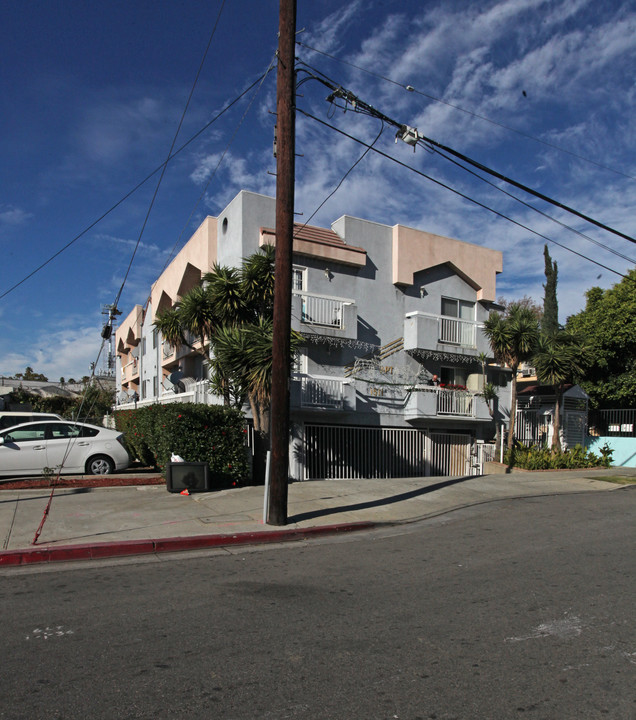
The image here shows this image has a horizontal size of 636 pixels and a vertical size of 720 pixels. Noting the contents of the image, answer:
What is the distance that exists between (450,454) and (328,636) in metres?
15.7

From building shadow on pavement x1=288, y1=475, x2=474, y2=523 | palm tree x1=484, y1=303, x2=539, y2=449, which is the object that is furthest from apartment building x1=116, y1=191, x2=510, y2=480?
building shadow on pavement x1=288, y1=475, x2=474, y2=523

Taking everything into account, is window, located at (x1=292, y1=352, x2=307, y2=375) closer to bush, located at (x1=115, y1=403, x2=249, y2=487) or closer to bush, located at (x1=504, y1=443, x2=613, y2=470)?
bush, located at (x1=115, y1=403, x2=249, y2=487)

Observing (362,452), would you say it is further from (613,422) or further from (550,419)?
(613,422)

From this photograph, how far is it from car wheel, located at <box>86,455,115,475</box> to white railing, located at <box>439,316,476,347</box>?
11.3 meters

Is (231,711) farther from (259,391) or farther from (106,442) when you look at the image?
(106,442)

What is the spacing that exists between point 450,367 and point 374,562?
46.8 feet

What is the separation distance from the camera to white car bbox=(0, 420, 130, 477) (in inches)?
525

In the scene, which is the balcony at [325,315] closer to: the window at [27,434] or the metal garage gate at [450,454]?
the metal garage gate at [450,454]

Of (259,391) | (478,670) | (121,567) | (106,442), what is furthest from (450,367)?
(478,670)

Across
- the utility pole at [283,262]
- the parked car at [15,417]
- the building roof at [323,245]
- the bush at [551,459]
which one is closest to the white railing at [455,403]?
the bush at [551,459]

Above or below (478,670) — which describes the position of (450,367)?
above

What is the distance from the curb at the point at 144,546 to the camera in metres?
7.57

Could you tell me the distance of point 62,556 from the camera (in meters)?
7.73

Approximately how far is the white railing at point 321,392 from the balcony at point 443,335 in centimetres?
396
